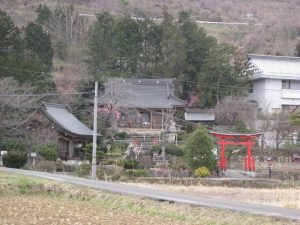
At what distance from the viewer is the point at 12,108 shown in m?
33.8

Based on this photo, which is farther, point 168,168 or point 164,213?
point 168,168

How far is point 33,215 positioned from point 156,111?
1360 inches

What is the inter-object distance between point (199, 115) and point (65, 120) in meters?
12.4

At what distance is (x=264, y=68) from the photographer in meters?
49.9

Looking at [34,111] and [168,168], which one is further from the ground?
[34,111]

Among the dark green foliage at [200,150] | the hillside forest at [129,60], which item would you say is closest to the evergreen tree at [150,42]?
the hillside forest at [129,60]

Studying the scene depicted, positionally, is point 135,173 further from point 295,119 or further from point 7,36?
point 7,36

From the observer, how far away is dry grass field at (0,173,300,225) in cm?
1176

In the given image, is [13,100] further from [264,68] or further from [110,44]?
[264,68]

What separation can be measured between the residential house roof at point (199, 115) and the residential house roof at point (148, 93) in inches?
41.1

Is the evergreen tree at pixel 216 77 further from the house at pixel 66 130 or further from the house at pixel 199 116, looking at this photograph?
the house at pixel 66 130

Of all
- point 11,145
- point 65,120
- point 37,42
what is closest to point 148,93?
point 37,42

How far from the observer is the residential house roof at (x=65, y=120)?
36.3 meters

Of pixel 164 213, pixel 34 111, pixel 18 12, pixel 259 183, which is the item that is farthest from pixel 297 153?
pixel 18 12
